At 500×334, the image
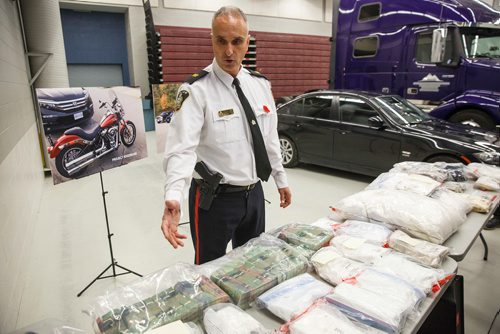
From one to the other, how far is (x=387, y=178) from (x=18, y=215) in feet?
8.50

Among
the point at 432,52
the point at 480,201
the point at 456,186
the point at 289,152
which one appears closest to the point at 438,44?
the point at 432,52

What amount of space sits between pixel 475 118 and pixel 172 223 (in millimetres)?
4931

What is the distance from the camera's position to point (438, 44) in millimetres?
4668

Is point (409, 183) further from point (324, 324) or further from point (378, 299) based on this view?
point (324, 324)

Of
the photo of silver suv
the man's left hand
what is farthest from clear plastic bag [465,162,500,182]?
the photo of silver suv

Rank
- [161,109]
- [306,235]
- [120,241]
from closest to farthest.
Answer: [306,235] < [120,241] < [161,109]

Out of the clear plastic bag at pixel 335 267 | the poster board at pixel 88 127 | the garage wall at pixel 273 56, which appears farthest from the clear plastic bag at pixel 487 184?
the garage wall at pixel 273 56

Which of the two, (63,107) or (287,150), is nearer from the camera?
(63,107)

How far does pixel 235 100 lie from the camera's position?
4.91 ft

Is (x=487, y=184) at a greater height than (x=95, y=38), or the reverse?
(x=95, y=38)

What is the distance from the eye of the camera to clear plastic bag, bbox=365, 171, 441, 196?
5.60 ft

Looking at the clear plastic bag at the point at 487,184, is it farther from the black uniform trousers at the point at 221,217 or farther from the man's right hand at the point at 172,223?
the man's right hand at the point at 172,223

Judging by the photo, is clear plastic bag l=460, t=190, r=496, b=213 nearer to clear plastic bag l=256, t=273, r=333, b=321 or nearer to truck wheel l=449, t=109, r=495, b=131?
clear plastic bag l=256, t=273, r=333, b=321

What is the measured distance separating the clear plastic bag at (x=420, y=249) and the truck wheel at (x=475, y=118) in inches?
164
